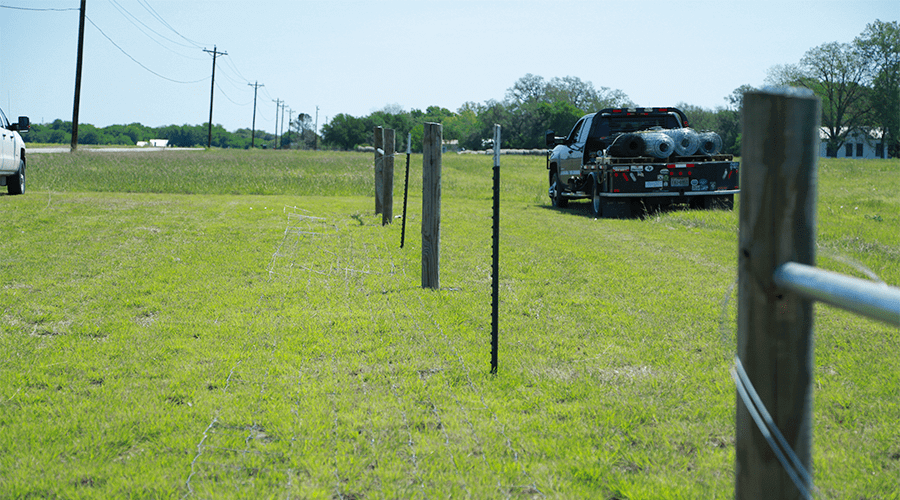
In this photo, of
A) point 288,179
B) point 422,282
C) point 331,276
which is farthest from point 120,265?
point 288,179

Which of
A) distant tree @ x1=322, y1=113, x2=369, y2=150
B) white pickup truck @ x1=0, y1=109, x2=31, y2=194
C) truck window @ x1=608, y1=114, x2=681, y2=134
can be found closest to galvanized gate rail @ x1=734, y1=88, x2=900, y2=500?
truck window @ x1=608, y1=114, x2=681, y2=134

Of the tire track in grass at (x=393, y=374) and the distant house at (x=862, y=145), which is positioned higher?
the distant house at (x=862, y=145)

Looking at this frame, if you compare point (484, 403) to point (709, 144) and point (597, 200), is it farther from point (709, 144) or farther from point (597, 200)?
point (709, 144)

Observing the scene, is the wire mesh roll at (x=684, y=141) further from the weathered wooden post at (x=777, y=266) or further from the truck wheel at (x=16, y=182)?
the truck wheel at (x=16, y=182)

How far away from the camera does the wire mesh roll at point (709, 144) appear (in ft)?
44.7

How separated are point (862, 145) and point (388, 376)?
100436 millimetres

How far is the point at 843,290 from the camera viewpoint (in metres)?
1.25

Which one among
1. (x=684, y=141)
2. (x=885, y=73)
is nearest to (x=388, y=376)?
(x=684, y=141)

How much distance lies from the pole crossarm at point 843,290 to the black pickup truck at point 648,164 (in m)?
12.0

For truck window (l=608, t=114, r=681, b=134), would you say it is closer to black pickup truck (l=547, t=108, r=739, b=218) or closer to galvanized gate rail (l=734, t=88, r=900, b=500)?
black pickup truck (l=547, t=108, r=739, b=218)

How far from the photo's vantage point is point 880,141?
8319 centimetres

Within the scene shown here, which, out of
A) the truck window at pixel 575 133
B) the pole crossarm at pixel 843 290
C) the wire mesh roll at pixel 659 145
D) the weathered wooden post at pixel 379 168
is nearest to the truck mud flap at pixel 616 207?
the wire mesh roll at pixel 659 145

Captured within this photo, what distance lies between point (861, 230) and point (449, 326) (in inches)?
382

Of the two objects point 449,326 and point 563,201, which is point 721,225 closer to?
point 563,201
